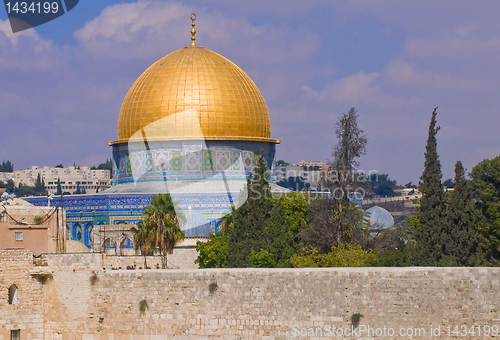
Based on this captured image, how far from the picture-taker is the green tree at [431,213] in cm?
2070

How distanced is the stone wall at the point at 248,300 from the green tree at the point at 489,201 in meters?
3.65

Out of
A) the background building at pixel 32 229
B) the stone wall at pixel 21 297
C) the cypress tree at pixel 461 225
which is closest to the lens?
the stone wall at pixel 21 297

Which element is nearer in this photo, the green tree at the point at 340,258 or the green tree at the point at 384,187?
the green tree at the point at 340,258

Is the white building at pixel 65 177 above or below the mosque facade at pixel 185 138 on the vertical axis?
above

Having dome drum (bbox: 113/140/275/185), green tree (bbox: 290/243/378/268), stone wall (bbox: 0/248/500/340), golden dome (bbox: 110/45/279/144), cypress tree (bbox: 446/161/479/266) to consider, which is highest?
golden dome (bbox: 110/45/279/144)

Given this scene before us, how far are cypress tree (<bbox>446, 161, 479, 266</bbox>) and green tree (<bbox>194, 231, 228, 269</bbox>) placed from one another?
17.4ft

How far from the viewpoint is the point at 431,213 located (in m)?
21.2

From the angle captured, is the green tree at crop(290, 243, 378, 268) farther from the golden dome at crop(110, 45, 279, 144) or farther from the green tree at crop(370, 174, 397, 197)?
the green tree at crop(370, 174, 397, 197)

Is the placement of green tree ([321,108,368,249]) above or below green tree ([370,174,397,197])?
below

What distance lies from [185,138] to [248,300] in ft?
49.5

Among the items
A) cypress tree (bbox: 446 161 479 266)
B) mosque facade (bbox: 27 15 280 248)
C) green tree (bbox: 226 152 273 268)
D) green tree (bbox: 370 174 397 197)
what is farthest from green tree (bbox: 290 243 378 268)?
green tree (bbox: 370 174 397 197)

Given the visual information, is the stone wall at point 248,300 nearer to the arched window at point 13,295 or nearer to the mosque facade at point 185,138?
the arched window at point 13,295

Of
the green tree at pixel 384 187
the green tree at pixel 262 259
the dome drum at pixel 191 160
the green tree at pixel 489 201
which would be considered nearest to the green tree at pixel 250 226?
the green tree at pixel 262 259

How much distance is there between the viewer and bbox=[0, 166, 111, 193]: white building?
293ft
